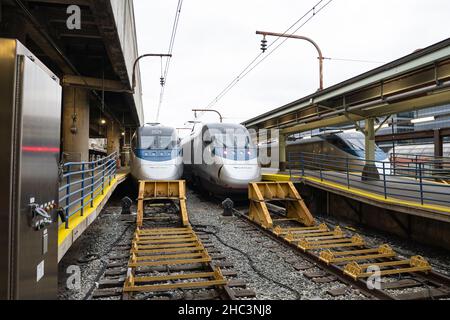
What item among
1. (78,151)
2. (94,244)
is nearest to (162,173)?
(78,151)

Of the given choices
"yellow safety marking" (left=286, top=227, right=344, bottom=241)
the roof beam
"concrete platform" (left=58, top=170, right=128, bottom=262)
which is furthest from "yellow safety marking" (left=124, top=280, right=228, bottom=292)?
the roof beam

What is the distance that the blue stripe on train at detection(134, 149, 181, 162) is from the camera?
11867 mm

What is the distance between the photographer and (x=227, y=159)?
11.1 metres

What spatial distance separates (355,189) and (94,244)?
701 cm

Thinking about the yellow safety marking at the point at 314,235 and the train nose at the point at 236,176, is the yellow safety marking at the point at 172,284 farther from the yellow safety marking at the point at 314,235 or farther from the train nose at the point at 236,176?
the train nose at the point at 236,176

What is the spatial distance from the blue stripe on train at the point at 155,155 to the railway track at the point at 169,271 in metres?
4.02

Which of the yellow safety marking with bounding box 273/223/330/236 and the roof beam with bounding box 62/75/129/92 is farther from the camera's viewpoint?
the roof beam with bounding box 62/75/129/92

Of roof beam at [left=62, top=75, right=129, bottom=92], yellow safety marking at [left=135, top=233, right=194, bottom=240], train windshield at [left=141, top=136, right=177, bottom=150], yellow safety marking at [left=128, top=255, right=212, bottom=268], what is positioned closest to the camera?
yellow safety marking at [left=128, top=255, right=212, bottom=268]

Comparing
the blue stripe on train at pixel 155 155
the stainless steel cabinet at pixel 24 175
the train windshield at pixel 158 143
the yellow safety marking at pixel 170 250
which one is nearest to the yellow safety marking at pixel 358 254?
Result: the yellow safety marking at pixel 170 250

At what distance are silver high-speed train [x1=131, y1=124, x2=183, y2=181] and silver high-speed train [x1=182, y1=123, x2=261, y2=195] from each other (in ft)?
3.76

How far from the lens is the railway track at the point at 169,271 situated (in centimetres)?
416

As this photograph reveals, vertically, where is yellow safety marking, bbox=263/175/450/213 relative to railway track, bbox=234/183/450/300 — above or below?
above

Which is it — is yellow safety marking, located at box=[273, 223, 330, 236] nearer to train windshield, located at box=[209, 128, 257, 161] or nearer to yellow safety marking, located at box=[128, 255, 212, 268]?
yellow safety marking, located at box=[128, 255, 212, 268]
